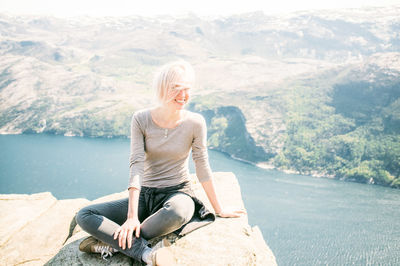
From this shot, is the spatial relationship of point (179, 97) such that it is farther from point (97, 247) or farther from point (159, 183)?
point (97, 247)

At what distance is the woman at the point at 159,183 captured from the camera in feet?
10.4

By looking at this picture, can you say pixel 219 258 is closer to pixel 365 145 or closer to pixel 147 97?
pixel 365 145

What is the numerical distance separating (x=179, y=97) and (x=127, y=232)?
5.11 ft

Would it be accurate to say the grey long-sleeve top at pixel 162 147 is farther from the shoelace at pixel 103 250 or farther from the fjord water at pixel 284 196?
the fjord water at pixel 284 196

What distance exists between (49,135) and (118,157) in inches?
1926

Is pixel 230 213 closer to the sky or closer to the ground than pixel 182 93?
closer to the ground

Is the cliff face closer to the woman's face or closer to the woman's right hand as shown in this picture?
the woman's right hand

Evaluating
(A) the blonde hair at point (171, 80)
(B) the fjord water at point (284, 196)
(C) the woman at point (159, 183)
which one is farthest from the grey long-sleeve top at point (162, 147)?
(B) the fjord water at point (284, 196)

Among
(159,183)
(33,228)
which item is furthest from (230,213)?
(33,228)

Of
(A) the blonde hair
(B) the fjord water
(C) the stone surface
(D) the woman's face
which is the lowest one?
(B) the fjord water

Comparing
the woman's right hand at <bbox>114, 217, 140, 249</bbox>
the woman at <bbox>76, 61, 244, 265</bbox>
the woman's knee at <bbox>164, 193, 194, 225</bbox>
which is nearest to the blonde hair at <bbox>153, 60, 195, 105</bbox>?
the woman at <bbox>76, 61, 244, 265</bbox>

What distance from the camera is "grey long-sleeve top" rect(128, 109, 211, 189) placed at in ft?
11.5

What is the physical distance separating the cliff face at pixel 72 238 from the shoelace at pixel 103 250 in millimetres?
67

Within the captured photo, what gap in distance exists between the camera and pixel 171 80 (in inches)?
129
